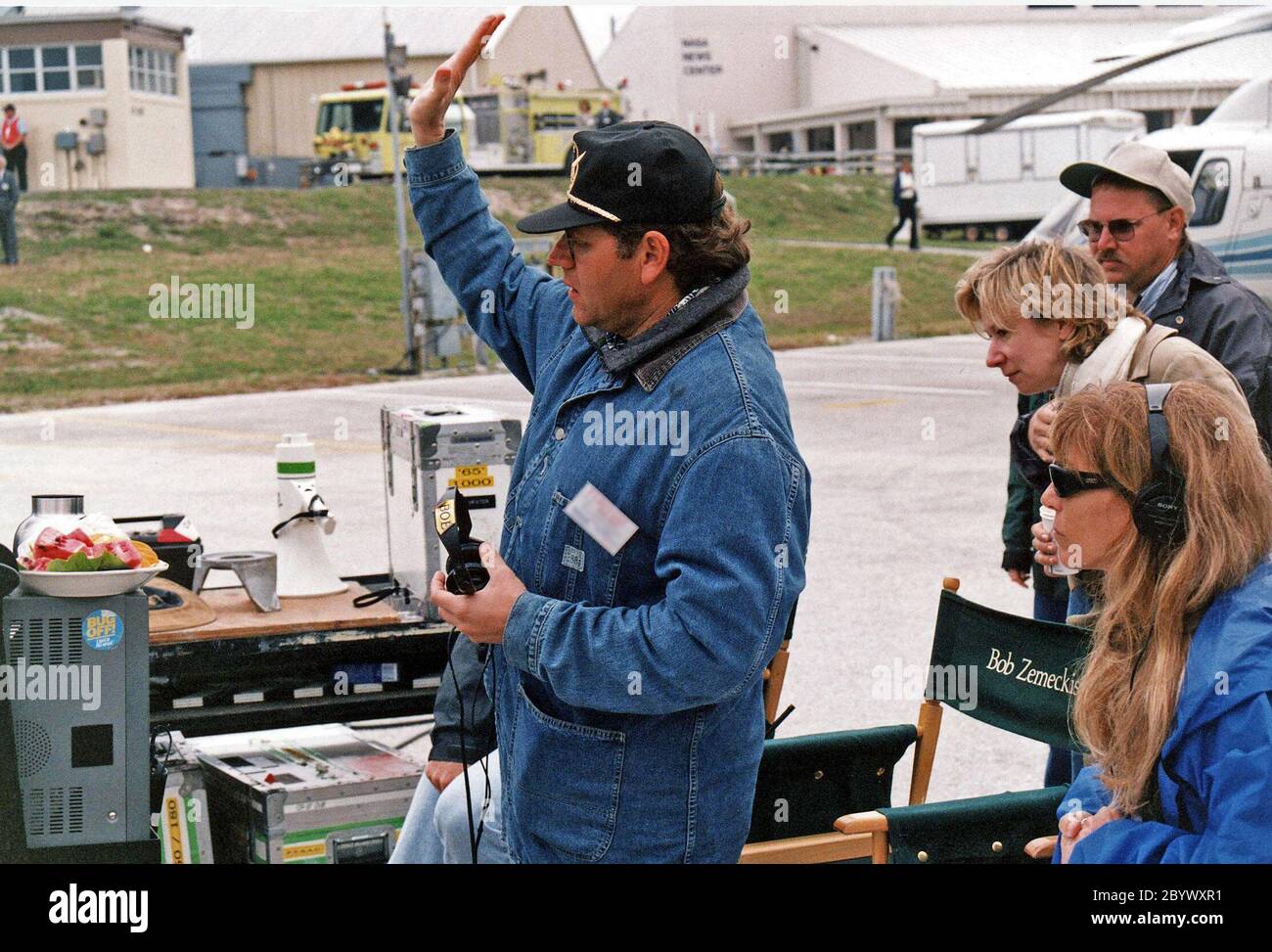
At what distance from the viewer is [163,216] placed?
27688 mm

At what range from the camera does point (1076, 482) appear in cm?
225

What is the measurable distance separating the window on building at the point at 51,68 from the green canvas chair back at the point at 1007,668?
34863mm

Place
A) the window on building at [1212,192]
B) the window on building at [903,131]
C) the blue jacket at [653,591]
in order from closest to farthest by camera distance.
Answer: the blue jacket at [653,591]
the window on building at [1212,192]
the window on building at [903,131]

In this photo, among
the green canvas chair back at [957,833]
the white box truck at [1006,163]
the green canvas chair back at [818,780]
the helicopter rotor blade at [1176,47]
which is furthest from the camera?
the white box truck at [1006,163]

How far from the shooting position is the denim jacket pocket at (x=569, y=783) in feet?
7.80

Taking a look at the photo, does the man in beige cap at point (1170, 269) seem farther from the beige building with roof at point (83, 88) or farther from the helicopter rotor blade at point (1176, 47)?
the beige building with roof at point (83, 88)

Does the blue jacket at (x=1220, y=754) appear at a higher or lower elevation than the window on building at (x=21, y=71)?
lower

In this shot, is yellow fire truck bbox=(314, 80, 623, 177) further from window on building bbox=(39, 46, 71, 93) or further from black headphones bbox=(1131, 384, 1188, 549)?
black headphones bbox=(1131, 384, 1188, 549)

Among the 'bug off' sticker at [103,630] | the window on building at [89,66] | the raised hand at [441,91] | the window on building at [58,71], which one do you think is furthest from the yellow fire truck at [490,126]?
the raised hand at [441,91]

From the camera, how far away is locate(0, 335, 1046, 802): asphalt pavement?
6.31m
